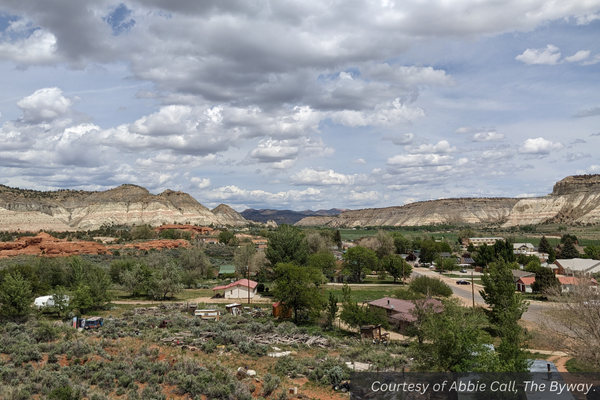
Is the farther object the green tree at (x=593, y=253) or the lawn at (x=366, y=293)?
the green tree at (x=593, y=253)

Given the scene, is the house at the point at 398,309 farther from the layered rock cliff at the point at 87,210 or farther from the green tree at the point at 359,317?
the layered rock cliff at the point at 87,210

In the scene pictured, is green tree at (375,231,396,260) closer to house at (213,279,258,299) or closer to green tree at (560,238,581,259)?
→ green tree at (560,238,581,259)

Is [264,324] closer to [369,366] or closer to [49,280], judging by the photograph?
Answer: [369,366]

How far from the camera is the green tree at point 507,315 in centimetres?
1645

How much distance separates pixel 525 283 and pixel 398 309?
2991cm

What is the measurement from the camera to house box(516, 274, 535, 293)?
54.0 metres

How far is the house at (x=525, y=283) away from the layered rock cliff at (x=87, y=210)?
121378mm

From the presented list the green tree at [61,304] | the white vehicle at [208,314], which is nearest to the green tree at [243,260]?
the white vehicle at [208,314]

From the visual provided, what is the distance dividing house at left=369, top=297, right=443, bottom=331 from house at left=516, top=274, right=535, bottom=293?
25991mm

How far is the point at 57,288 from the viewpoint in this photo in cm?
3547

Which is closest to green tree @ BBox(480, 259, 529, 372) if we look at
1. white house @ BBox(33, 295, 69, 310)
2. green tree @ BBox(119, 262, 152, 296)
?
white house @ BBox(33, 295, 69, 310)

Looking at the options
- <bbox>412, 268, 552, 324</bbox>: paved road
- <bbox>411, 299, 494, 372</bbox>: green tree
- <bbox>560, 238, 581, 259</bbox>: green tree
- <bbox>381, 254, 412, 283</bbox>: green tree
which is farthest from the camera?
<bbox>560, 238, 581, 259</bbox>: green tree

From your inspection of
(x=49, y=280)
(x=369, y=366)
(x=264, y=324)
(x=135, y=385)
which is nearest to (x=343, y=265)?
(x=264, y=324)

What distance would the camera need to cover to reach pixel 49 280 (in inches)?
1865
